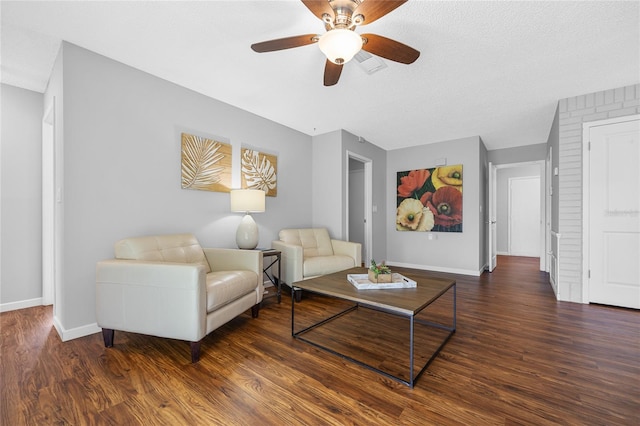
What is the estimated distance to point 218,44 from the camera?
7.07 feet

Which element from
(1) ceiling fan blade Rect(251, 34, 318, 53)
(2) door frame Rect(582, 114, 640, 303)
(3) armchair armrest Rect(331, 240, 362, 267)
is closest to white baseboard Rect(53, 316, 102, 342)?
(1) ceiling fan blade Rect(251, 34, 318, 53)

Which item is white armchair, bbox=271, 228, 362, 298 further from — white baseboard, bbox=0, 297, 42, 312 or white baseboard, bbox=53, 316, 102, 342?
white baseboard, bbox=0, 297, 42, 312

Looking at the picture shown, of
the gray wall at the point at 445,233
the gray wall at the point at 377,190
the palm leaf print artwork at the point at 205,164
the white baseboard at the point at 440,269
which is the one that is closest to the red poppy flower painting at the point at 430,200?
the gray wall at the point at 445,233

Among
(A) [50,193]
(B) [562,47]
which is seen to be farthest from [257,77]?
(B) [562,47]

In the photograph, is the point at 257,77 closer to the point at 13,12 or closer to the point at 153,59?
the point at 153,59

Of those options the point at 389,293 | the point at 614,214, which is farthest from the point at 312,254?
the point at 614,214

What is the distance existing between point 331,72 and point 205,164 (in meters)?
1.75

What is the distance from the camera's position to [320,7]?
153 centimetres

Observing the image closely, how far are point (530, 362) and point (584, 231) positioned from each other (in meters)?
2.15

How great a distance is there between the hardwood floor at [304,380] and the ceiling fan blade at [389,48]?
2.09 meters

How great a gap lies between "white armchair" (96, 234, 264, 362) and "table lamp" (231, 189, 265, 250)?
777 mm

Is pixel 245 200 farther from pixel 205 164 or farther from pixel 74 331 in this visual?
pixel 74 331

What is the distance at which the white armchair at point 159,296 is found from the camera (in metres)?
1.78

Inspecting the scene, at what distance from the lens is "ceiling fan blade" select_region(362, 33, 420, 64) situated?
1.71m
